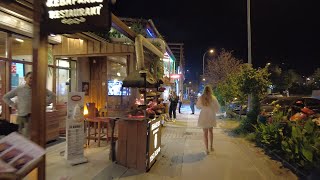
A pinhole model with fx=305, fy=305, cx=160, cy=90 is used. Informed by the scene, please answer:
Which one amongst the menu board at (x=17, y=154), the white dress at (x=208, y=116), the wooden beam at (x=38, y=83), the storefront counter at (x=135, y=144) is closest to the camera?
the menu board at (x=17, y=154)

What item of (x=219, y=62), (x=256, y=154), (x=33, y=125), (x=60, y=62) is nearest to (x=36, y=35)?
(x=33, y=125)

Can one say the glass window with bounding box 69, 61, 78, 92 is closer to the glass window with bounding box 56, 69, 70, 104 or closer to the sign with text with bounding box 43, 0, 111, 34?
the glass window with bounding box 56, 69, 70, 104

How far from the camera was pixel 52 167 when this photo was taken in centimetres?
662

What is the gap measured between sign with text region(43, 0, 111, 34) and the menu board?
128 cm

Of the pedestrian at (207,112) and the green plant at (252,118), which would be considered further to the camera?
the green plant at (252,118)

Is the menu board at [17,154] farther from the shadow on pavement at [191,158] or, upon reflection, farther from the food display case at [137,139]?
the shadow on pavement at [191,158]

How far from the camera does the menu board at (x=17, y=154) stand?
2.46 meters

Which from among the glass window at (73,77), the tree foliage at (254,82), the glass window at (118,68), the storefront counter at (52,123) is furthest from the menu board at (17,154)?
the glass window at (118,68)

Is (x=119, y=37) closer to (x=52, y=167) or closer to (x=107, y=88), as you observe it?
(x=107, y=88)

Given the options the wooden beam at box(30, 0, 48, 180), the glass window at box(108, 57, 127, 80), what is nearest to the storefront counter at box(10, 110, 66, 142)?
the glass window at box(108, 57, 127, 80)

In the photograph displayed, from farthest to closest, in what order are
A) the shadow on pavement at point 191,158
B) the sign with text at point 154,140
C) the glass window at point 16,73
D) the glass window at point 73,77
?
1. the glass window at point 73,77
2. the glass window at point 16,73
3. the shadow on pavement at point 191,158
4. the sign with text at point 154,140

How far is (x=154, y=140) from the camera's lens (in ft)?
24.0

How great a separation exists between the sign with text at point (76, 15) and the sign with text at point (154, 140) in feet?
12.7

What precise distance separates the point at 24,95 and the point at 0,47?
337cm
